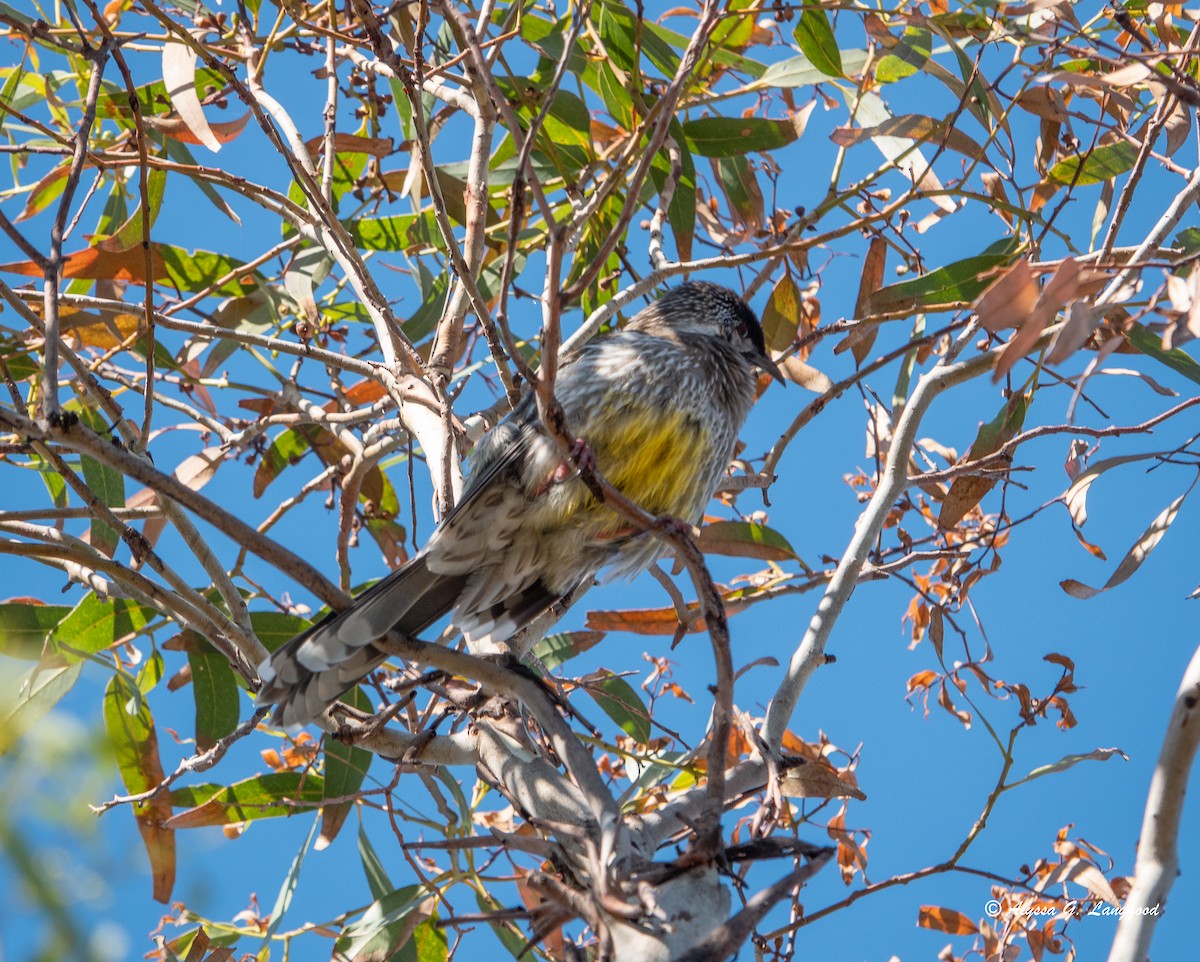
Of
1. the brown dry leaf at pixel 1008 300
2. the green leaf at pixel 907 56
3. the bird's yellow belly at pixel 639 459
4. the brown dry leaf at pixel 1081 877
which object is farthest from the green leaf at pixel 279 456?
the brown dry leaf at pixel 1008 300

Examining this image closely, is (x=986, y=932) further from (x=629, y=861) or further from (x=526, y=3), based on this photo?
(x=526, y=3)

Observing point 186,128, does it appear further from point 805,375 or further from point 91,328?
point 805,375

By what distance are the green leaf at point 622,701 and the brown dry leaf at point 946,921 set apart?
0.90 m

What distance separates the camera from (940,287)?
292cm

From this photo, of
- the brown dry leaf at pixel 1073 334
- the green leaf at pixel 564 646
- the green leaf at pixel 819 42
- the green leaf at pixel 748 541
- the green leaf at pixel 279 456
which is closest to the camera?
the brown dry leaf at pixel 1073 334

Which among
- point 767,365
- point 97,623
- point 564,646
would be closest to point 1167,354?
point 767,365

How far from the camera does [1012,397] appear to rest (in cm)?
279

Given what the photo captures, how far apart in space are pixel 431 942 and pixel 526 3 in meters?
2.59

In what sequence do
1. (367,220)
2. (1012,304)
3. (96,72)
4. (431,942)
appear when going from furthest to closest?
(367,220) < (431,942) < (96,72) < (1012,304)

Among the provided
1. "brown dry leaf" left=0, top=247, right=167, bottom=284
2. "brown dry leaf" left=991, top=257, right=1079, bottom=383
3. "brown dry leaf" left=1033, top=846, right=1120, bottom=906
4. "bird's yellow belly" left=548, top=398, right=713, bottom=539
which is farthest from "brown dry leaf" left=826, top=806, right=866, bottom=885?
"brown dry leaf" left=0, top=247, right=167, bottom=284

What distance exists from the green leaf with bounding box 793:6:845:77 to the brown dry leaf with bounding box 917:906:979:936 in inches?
90.0

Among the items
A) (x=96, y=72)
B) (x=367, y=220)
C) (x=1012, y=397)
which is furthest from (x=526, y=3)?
(x=1012, y=397)

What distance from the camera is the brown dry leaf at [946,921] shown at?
320cm

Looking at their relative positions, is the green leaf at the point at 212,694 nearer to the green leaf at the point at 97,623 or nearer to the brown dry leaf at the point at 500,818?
the green leaf at the point at 97,623
